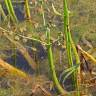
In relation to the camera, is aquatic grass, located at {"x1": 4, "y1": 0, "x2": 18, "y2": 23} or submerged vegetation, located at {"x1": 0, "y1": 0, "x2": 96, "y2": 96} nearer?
submerged vegetation, located at {"x1": 0, "y1": 0, "x2": 96, "y2": 96}

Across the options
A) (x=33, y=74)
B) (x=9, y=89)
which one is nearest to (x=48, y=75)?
(x=33, y=74)

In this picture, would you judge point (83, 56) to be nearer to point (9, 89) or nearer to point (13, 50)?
point (9, 89)

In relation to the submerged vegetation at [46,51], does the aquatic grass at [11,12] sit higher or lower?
higher

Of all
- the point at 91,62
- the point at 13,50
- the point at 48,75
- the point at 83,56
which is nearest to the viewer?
the point at 83,56

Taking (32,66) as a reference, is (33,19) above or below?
above

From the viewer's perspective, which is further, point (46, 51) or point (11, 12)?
point (11, 12)

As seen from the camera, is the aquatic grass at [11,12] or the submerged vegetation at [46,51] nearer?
the submerged vegetation at [46,51]

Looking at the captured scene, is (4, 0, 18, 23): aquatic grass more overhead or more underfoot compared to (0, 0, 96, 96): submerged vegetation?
more overhead

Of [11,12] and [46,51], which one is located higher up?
[11,12]
